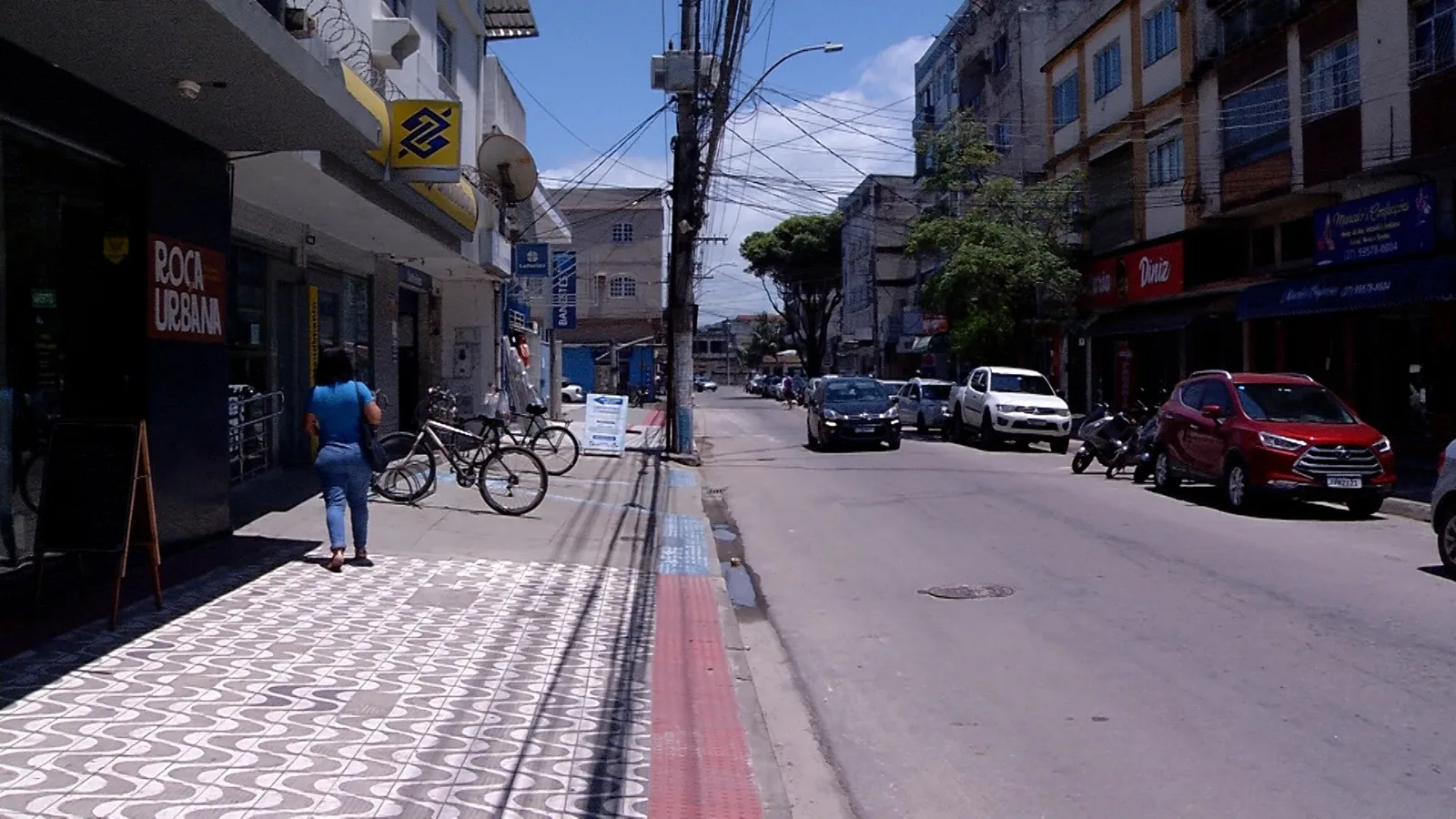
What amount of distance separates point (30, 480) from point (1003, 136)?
4080 centimetres

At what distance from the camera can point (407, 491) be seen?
536 inches

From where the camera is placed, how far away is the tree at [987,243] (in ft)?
110

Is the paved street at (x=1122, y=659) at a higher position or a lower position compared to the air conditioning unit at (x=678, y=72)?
lower

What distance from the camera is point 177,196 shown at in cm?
962

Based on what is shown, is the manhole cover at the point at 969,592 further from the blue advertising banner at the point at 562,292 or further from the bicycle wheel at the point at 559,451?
the blue advertising banner at the point at 562,292

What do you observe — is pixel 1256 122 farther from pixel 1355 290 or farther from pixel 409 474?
pixel 409 474

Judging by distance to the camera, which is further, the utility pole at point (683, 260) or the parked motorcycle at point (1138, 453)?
the utility pole at point (683, 260)

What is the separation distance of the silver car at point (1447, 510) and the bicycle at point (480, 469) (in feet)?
28.1

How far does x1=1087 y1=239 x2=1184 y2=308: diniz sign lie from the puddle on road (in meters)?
20.9

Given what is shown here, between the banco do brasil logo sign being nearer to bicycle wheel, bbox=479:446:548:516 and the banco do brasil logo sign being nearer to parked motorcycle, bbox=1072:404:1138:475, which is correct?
bicycle wheel, bbox=479:446:548:516

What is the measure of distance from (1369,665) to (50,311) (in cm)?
897

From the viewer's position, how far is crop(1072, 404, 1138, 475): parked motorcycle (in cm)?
2038

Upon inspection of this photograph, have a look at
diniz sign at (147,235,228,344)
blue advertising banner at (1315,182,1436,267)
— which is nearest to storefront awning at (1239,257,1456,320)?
blue advertising banner at (1315,182,1436,267)

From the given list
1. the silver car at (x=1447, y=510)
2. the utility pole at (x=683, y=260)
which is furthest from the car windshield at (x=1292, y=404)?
the utility pole at (x=683, y=260)
